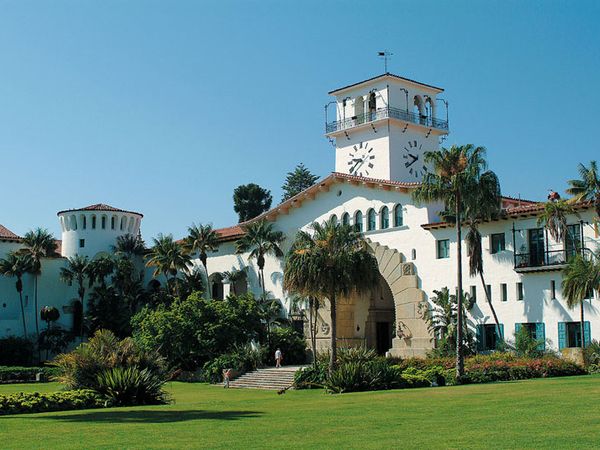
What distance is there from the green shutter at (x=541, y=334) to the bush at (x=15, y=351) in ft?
136

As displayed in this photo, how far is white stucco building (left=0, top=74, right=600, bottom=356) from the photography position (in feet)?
149

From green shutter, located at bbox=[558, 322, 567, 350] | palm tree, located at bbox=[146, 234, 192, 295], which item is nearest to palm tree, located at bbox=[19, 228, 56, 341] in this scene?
palm tree, located at bbox=[146, 234, 192, 295]

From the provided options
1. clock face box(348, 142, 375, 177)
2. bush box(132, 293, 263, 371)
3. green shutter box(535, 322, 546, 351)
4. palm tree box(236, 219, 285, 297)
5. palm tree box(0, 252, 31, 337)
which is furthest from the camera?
palm tree box(0, 252, 31, 337)

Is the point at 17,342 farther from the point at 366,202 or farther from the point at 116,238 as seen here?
the point at 366,202

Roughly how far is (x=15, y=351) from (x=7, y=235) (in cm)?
1067

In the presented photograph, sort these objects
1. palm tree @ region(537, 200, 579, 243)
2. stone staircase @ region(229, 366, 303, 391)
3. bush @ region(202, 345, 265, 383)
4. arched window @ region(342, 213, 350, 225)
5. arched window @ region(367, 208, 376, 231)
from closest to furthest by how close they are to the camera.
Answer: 1. palm tree @ region(537, 200, 579, 243)
2. stone staircase @ region(229, 366, 303, 391)
3. bush @ region(202, 345, 265, 383)
4. arched window @ region(367, 208, 376, 231)
5. arched window @ region(342, 213, 350, 225)

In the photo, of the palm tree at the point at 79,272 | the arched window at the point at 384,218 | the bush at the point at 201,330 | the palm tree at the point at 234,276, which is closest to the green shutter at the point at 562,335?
the arched window at the point at 384,218

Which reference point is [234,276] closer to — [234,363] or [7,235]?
[234,363]

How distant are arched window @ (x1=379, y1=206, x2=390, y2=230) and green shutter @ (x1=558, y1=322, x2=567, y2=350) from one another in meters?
13.4

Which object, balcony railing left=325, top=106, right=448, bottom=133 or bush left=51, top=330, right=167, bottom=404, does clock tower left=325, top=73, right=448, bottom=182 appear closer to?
balcony railing left=325, top=106, right=448, bottom=133

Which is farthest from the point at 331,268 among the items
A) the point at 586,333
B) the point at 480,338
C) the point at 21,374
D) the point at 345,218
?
the point at 21,374

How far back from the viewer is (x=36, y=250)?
69188 millimetres

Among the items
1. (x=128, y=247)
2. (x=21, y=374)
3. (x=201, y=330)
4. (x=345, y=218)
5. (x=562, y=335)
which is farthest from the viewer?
(x=128, y=247)

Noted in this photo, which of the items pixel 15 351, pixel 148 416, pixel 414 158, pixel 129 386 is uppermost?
pixel 414 158
